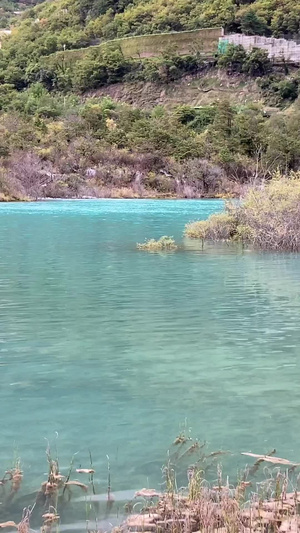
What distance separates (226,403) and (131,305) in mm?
5114

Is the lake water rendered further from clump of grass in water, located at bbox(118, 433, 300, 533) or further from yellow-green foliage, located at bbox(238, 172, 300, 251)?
yellow-green foliage, located at bbox(238, 172, 300, 251)

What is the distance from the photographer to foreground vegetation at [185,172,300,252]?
18.7m

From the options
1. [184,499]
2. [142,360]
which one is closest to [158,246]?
[142,360]

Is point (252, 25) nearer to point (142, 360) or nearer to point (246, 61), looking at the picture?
point (246, 61)

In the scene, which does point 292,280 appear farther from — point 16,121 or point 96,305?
point 16,121

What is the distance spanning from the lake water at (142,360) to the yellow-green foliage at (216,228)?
453cm

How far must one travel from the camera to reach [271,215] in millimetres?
19016

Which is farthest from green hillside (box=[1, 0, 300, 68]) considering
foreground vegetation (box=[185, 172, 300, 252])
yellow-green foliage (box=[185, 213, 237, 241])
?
foreground vegetation (box=[185, 172, 300, 252])

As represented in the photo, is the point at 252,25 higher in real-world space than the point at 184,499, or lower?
higher

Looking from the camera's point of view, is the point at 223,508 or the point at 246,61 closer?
the point at 223,508

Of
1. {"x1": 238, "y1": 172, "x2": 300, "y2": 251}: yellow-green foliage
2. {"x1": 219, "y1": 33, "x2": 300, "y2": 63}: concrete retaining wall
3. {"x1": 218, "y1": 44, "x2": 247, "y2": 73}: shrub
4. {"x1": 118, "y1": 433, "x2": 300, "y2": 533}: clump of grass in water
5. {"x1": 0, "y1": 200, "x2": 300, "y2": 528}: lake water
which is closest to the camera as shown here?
{"x1": 118, "y1": 433, "x2": 300, "y2": 533}: clump of grass in water

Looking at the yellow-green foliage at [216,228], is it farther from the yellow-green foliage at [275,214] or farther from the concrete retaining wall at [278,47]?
the concrete retaining wall at [278,47]

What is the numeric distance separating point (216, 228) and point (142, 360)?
1390cm

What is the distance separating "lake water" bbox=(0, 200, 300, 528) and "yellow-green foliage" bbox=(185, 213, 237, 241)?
453 centimetres
